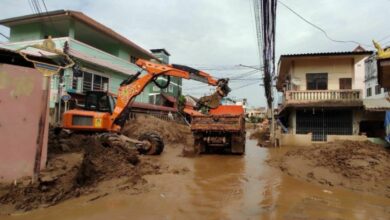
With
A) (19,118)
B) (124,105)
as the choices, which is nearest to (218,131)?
(124,105)

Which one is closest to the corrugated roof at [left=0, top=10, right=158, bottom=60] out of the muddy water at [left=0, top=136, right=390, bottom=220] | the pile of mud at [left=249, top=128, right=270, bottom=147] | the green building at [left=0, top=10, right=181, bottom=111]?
the green building at [left=0, top=10, right=181, bottom=111]

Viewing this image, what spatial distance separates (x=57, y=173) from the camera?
277 inches

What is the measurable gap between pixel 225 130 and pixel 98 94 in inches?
235

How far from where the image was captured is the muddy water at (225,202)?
6.24 meters

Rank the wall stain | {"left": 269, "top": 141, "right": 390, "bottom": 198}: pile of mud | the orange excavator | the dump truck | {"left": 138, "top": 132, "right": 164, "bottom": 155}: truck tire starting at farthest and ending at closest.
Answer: the dump truck, {"left": 138, "top": 132, "right": 164, "bottom": 155}: truck tire, the orange excavator, {"left": 269, "top": 141, "right": 390, "bottom": 198}: pile of mud, the wall stain

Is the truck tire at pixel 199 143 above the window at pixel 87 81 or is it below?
below

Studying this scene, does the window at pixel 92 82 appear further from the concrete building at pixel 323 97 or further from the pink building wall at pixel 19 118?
the pink building wall at pixel 19 118

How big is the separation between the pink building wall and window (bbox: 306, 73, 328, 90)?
64.8ft

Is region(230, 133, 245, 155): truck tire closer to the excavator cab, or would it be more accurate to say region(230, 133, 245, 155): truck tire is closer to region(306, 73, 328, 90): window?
the excavator cab

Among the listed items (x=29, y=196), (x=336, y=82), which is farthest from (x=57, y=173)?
(x=336, y=82)

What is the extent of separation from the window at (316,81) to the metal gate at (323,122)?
2.03 metres

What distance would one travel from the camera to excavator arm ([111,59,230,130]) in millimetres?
13859

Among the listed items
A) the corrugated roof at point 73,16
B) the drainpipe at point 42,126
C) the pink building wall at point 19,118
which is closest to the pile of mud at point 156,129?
the corrugated roof at point 73,16

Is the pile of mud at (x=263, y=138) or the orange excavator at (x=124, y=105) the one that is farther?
the pile of mud at (x=263, y=138)
